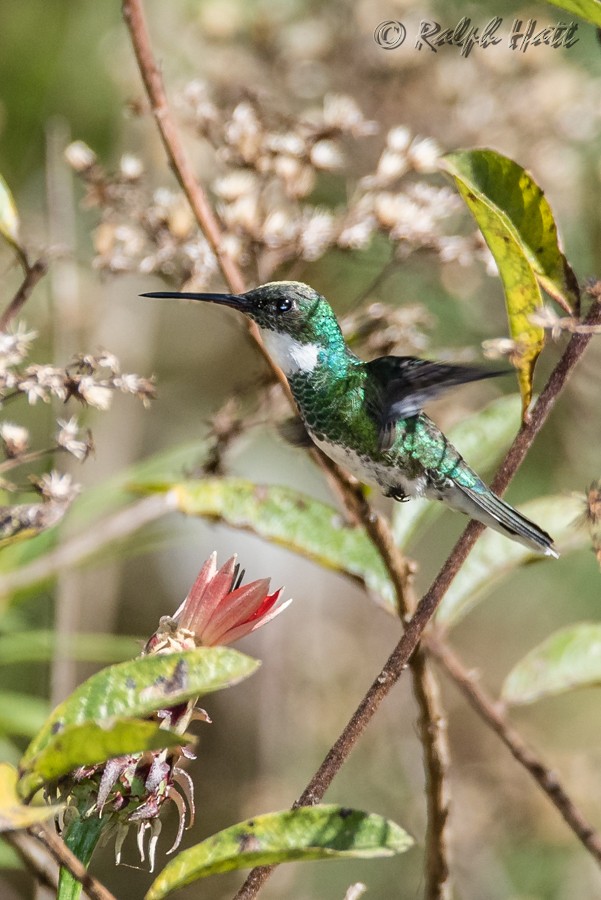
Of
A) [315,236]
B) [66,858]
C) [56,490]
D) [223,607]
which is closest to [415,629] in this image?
[223,607]

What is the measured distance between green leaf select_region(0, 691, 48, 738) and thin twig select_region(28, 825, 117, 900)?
1018 mm

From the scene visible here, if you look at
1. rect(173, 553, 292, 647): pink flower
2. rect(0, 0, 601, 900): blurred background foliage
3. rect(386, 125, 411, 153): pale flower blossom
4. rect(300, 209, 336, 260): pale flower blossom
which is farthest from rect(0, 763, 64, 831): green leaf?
rect(386, 125, 411, 153): pale flower blossom

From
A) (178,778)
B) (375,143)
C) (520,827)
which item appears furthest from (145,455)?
(178,778)

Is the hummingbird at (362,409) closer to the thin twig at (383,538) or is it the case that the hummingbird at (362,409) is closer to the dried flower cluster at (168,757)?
the thin twig at (383,538)

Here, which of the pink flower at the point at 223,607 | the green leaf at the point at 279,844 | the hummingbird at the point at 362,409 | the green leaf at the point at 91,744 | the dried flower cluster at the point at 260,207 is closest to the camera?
the green leaf at the point at 91,744

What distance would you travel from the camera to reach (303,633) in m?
3.25

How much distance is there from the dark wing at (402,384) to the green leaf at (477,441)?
0.37 feet

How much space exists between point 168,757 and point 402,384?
24.9 inches

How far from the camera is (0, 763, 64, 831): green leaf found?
0.77m

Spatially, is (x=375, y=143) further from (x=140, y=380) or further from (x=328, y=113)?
(x=140, y=380)

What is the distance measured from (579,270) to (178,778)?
2.31 metres

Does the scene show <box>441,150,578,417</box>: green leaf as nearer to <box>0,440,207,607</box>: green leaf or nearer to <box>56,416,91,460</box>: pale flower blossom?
<box>56,416,91,460</box>: pale flower blossom

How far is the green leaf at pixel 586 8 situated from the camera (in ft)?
3.38
